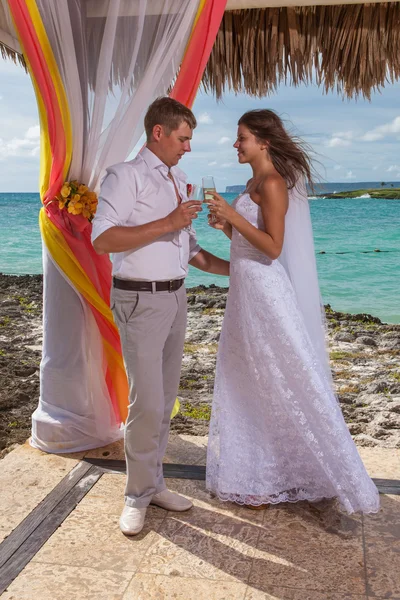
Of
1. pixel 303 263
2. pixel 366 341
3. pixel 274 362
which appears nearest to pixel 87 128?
pixel 303 263

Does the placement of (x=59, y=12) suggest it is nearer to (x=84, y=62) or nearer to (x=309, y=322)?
(x=84, y=62)

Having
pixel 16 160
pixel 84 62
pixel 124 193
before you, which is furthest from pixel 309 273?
pixel 16 160

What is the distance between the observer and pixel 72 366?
3686 mm

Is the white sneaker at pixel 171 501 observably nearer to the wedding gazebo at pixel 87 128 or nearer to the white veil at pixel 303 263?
the wedding gazebo at pixel 87 128

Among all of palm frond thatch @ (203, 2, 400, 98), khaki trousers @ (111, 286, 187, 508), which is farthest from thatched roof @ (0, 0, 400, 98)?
khaki trousers @ (111, 286, 187, 508)

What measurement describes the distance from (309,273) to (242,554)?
123 centimetres

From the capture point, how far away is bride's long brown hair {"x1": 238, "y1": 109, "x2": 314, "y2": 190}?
3020 millimetres

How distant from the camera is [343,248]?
22.9 m

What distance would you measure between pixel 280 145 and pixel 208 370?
135 inches

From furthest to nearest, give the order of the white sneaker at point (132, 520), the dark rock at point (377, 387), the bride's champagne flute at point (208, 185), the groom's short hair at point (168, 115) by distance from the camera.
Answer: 1. the dark rock at point (377, 387)
2. the white sneaker at point (132, 520)
3. the groom's short hair at point (168, 115)
4. the bride's champagne flute at point (208, 185)

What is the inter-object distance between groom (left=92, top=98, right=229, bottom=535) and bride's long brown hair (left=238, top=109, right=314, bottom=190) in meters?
0.33

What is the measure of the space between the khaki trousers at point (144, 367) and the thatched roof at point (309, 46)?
6.70ft

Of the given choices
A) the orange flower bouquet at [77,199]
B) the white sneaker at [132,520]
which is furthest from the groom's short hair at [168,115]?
the white sneaker at [132,520]

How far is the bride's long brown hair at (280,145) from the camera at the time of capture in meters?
3.02
